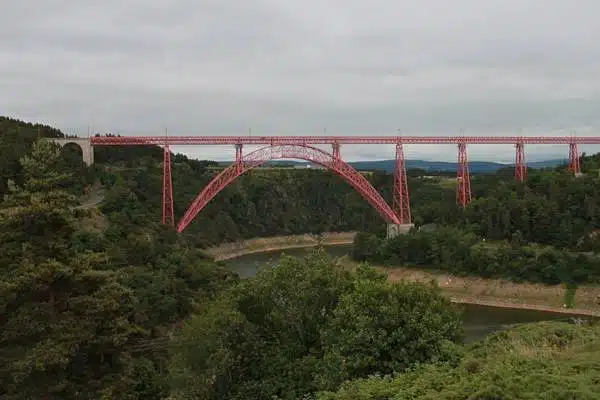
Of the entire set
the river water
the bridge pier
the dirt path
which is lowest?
the river water

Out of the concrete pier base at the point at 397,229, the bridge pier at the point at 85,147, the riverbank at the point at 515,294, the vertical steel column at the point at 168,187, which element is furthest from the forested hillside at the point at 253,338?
the concrete pier base at the point at 397,229

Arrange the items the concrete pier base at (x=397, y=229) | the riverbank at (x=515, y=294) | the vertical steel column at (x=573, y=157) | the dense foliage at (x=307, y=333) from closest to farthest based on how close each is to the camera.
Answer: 1. the dense foliage at (x=307, y=333)
2. the riverbank at (x=515, y=294)
3. the concrete pier base at (x=397, y=229)
4. the vertical steel column at (x=573, y=157)

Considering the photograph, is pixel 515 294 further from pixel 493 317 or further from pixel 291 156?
pixel 291 156

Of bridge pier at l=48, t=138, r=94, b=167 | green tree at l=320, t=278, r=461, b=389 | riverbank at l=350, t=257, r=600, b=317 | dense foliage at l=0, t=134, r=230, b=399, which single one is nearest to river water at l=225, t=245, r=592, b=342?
riverbank at l=350, t=257, r=600, b=317

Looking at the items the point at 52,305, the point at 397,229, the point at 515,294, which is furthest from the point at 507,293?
the point at 52,305

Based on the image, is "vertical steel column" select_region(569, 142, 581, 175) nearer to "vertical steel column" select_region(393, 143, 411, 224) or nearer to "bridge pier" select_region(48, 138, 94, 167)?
"vertical steel column" select_region(393, 143, 411, 224)

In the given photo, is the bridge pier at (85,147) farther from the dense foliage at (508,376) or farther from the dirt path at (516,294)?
the dense foliage at (508,376)
